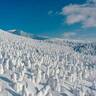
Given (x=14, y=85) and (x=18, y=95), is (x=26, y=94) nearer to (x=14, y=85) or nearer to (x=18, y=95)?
(x=18, y=95)

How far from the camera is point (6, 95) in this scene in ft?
567

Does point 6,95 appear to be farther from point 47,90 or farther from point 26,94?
point 47,90

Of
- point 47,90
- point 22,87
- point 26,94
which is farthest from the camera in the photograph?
point 47,90

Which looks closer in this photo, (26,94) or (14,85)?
(26,94)

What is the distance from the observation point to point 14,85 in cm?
19350

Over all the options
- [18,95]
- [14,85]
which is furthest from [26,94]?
[14,85]

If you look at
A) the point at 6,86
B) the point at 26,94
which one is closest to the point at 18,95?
the point at 26,94

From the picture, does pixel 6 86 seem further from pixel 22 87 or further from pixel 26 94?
pixel 26 94

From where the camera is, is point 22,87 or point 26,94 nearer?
point 26,94

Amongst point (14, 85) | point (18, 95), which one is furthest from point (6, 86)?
point (18, 95)

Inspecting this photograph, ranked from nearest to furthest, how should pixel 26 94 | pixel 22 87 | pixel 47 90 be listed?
pixel 26 94
pixel 22 87
pixel 47 90

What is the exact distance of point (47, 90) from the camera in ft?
650

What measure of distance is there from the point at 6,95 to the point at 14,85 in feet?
69.2

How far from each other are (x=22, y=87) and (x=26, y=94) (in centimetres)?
1321
